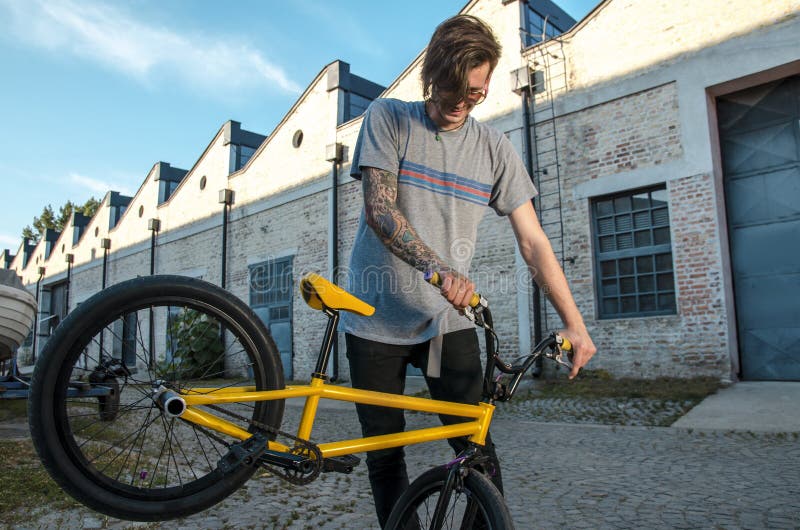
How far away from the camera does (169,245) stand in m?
19.3

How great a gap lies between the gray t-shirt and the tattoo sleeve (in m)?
0.05

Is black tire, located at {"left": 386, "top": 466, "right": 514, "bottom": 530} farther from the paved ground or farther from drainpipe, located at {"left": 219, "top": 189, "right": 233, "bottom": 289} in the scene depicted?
drainpipe, located at {"left": 219, "top": 189, "right": 233, "bottom": 289}

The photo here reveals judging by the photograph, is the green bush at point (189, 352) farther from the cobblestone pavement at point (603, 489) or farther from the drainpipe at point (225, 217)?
the drainpipe at point (225, 217)

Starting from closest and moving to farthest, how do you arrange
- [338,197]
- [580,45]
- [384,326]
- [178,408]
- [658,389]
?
1. [178,408]
2. [384,326]
3. [658,389]
4. [580,45]
5. [338,197]

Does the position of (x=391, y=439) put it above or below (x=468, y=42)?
below

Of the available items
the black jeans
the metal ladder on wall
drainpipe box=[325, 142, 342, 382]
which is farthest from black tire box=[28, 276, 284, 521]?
drainpipe box=[325, 142, 342, 382]

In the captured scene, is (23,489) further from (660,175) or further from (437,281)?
(660,175)

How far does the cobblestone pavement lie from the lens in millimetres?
3004

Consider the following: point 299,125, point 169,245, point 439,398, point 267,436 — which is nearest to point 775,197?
point 439,398

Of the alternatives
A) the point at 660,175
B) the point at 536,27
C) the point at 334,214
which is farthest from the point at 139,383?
the point at 334,214

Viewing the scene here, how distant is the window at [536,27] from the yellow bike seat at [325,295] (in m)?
9.53

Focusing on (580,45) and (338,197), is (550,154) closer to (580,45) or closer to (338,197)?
(580,45)

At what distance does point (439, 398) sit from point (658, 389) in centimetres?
645

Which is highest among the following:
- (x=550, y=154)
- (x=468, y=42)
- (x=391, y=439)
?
(x=550, y=154)
